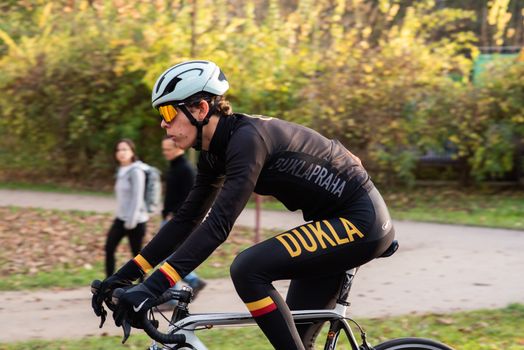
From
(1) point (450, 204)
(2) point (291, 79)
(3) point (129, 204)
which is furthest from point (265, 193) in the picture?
(2) point (291, 79)

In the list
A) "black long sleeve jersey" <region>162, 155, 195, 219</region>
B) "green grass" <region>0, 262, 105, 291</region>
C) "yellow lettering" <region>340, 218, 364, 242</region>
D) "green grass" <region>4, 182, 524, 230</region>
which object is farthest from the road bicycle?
"green grass" <region>4, 182, 524, 230</region>

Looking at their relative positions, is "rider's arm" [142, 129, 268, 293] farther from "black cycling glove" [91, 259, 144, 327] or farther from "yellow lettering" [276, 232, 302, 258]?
"black cycling glove" [91, 259, 144, 327]

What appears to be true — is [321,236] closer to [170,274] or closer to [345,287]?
[345,287]

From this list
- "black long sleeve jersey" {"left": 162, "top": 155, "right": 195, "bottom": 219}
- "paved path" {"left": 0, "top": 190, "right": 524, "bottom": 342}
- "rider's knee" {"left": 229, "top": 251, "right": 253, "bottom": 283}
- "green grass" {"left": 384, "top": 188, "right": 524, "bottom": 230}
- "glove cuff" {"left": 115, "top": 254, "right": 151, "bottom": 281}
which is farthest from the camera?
"green grass" {"left": 384, "top": 188, "right": 524, "bottom": 230}

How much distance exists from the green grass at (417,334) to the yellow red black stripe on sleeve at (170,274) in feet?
7.73

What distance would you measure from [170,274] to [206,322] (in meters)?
0.41

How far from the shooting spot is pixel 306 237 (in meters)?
3.47

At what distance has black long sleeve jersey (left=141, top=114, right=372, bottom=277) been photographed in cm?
328

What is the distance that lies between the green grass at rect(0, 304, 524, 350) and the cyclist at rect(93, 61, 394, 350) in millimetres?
2003

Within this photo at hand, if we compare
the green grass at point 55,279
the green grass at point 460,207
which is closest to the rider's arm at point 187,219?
the green grass at point 55,279

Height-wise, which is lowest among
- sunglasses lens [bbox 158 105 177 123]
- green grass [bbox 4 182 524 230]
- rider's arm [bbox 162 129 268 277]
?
green grass [bbox 4 182 524 230]

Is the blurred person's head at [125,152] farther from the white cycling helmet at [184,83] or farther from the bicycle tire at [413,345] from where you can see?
the bicycle tire at [413,345]

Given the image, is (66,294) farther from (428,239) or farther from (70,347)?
(428,239)

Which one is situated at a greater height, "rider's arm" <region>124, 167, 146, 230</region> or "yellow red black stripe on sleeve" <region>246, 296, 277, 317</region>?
"yellow red black stripe on sleeve" <region>246, 296, 277, 317</region>
